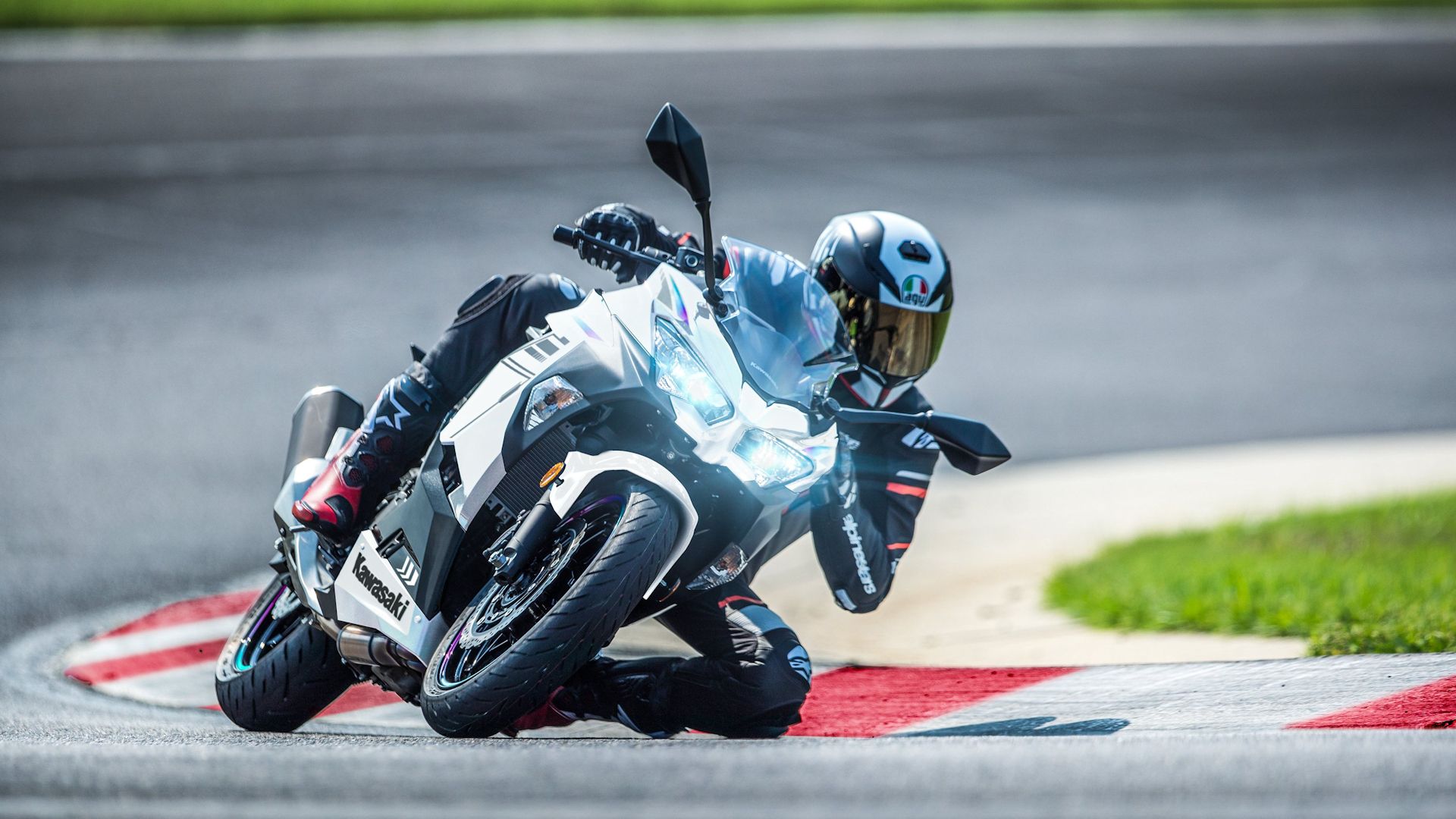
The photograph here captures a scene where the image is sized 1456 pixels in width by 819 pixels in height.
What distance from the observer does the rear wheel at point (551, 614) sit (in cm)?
382

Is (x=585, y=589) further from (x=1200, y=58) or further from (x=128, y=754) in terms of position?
(x=1200, y=58)

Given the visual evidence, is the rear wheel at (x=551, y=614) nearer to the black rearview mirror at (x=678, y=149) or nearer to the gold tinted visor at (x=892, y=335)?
the black rearview mirror at (x=678, y=149)

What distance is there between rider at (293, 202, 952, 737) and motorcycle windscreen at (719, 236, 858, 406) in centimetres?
25

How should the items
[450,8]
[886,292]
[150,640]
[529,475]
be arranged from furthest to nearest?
[450,8] → [150,640] → [886,292] → [529,475]

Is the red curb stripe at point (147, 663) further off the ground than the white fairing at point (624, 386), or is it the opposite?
the white fairing at point (624, 386)

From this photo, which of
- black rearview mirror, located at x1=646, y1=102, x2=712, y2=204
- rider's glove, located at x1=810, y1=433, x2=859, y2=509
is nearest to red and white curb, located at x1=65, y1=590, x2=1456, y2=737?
rider's glove, located at x1=810, y1=433, x2=859, y2=509

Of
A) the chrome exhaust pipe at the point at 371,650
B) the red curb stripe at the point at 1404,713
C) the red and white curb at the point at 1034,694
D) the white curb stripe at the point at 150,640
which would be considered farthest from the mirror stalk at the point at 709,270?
the white curb stripe at the point at 150,640

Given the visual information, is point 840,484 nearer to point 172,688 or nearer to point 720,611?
point 720,611

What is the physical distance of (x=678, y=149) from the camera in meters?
4.11

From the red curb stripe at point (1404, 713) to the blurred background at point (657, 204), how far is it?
4719 mm

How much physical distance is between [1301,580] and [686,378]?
12.9 feet

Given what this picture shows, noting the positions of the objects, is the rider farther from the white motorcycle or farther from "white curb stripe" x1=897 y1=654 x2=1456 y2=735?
"white curb stripe" x1=897 y1=654 x2=1456 y2=735

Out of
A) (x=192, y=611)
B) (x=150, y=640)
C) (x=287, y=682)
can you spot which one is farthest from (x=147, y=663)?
(x=287, y=682)

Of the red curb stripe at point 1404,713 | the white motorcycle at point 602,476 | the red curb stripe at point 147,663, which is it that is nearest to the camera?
the white motorcycle at point 602,476
